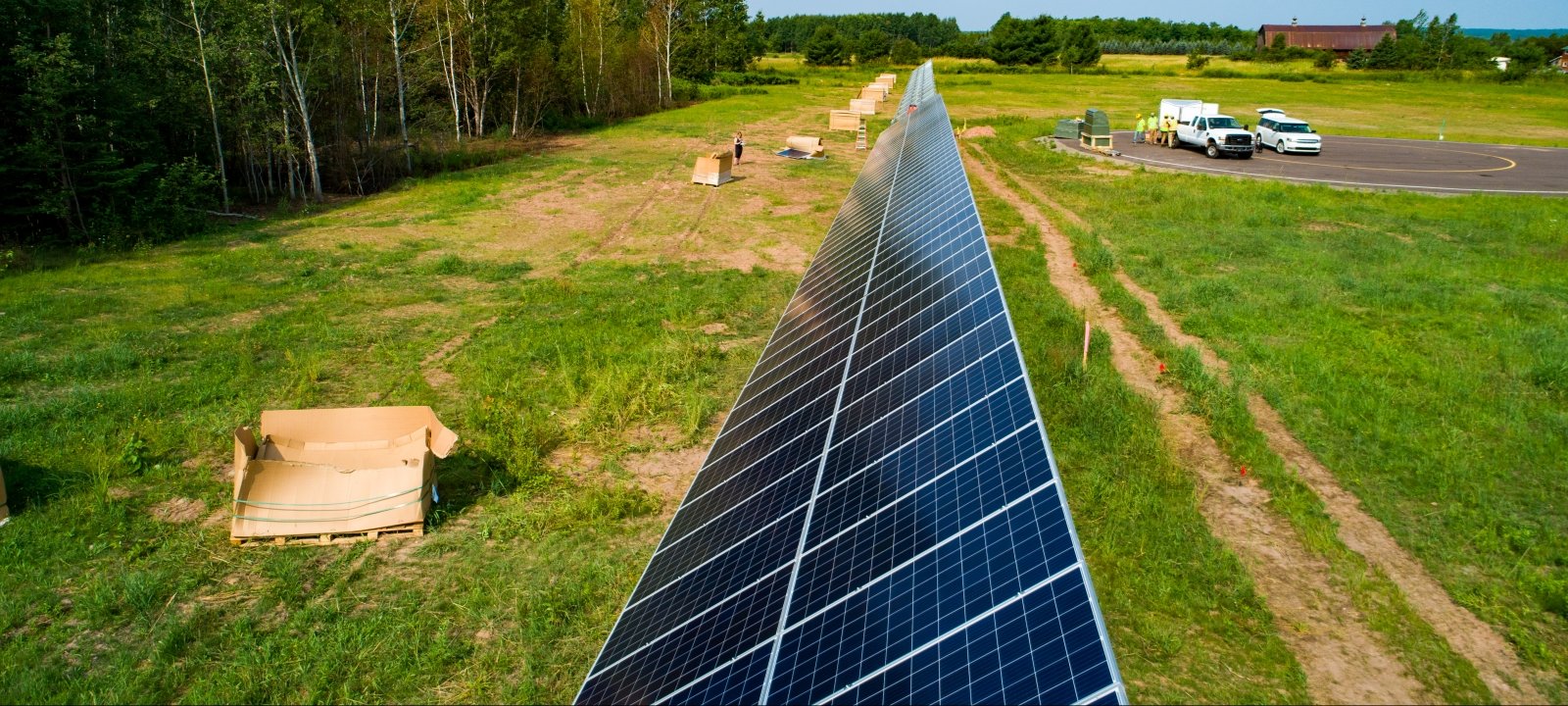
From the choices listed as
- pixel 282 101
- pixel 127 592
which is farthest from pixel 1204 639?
pixel 282 101

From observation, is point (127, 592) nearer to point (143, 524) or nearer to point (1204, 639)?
point (143, 524)

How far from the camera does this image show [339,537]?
1029cm

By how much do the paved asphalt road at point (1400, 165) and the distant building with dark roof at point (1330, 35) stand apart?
92795mm

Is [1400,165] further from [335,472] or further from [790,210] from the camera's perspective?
[335,472]

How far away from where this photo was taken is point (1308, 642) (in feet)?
27.1

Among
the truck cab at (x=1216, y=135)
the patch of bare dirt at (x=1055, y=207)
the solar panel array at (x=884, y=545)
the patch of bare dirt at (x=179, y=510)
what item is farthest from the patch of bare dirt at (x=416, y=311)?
the truck cab at (x=1216, y=135)

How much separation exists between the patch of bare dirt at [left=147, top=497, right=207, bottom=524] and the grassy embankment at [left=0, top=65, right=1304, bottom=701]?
0.03 metres

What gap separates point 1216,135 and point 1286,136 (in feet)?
9.82

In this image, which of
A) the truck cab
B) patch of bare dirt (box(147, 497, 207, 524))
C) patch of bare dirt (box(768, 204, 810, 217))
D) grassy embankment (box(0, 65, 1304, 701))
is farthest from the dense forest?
the truck cab

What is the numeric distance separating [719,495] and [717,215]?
21269mm

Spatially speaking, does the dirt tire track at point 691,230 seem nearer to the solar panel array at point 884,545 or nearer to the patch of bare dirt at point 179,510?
the patch of bare dirt at point 179,510

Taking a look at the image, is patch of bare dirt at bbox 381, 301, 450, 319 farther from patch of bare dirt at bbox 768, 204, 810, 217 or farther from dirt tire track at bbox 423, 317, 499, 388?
patch of bare dirt at bbox 768, 204, 810, 217

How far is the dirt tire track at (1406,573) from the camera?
25.7ft

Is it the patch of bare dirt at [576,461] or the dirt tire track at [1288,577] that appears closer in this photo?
the dirt tire track at [1288,577]
